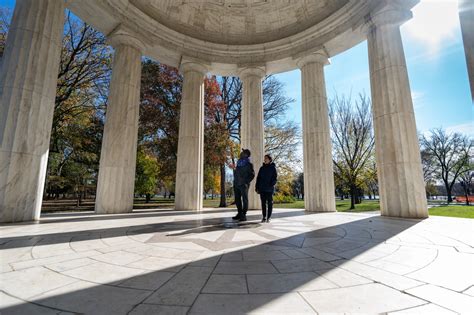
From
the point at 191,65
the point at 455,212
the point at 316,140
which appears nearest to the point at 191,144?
the point at 191,65

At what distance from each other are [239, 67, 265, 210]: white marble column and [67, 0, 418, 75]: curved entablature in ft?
3.03

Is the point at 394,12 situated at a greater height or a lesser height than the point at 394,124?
greater

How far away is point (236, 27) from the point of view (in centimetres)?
1488

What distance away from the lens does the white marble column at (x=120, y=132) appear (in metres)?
10.4

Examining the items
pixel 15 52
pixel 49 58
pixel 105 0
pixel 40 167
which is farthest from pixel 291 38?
pixel 40 167

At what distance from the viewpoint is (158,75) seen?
20859 millimetres

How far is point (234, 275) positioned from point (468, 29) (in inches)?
147

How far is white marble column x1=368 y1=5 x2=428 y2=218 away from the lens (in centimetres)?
870

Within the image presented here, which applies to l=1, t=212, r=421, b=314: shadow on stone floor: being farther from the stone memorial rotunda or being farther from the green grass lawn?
the green grass lawn

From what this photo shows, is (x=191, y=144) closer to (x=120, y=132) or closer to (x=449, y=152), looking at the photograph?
(x=120, y=132)

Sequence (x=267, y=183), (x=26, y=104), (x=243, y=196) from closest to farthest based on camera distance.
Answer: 1. (x=26, y=104)
2. (x=267, y=183)
3. (x=243, y=196)

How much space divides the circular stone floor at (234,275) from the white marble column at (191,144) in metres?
8.02

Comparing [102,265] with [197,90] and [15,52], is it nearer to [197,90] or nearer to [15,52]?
[15,52]

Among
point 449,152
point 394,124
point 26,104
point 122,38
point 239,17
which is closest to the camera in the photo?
point 26,104
